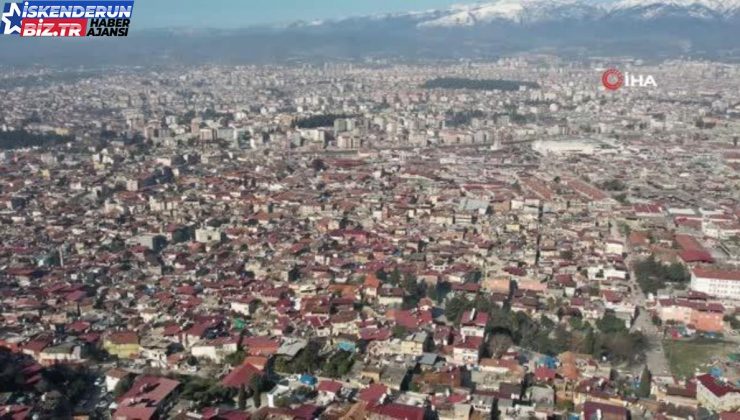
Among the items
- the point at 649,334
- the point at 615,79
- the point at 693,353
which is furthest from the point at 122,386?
the point at 615,79

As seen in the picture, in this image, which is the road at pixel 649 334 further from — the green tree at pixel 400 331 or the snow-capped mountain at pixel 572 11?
the snow-capped mountain at pixel 572 11

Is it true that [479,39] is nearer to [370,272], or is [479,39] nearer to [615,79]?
[615,79]

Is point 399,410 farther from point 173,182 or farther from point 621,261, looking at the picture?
point 173,182

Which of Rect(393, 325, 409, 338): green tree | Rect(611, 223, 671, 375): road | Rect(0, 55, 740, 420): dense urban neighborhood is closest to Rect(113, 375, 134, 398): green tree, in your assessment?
Rect(0, 55, 740, 420): dense urban neighborhood

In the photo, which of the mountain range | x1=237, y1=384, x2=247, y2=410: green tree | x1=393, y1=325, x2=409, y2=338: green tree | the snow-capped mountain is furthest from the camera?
the snow-capped mountain

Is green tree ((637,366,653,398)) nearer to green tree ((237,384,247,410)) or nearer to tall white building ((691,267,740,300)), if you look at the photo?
tall white building ((691,267,740,300))

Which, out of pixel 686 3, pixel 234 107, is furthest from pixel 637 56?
pixel 234 107
